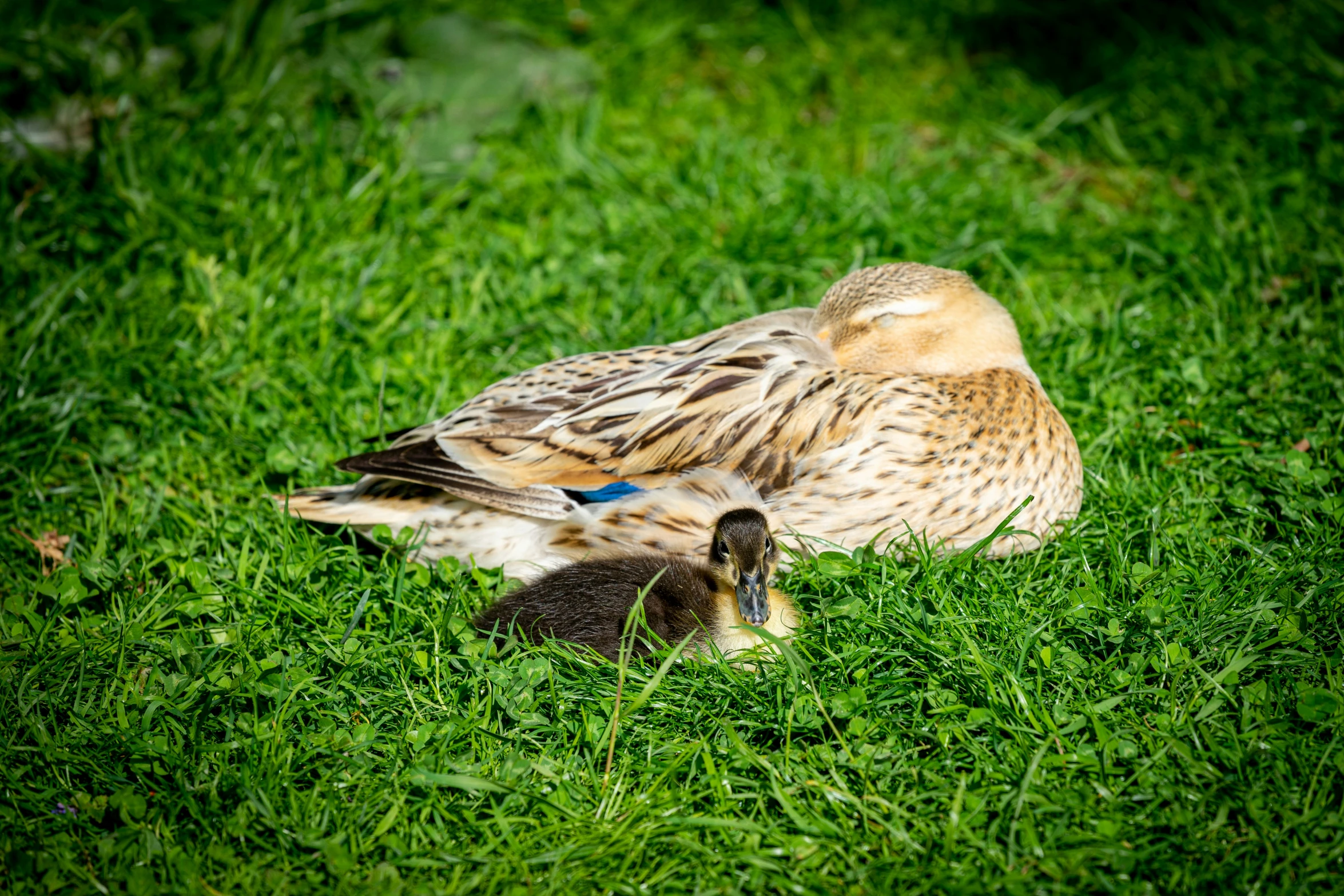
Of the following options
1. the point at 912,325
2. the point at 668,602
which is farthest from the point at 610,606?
the point at 912,325

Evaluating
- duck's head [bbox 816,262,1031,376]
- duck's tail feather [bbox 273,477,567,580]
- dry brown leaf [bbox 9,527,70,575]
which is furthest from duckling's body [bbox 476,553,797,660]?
dry brown leaf [bbox 9,527,70,575]

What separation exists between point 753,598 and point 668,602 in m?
0.31

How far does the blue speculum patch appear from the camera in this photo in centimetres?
379

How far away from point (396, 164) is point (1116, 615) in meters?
4.27

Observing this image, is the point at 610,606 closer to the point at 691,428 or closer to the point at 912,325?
the point at 691,428

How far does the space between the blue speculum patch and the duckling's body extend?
12.0 inches

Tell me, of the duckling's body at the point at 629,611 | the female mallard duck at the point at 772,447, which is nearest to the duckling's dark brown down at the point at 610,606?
the duckling's body at the point at 629,611

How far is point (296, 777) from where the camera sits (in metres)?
3.04

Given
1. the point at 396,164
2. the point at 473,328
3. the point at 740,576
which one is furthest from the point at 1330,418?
the point at 396,164

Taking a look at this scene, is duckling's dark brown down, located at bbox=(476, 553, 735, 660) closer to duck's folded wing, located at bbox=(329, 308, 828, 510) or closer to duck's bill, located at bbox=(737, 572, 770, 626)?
duck's bill, located at bbox=(737, 572, 770, 626)

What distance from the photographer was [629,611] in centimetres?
342

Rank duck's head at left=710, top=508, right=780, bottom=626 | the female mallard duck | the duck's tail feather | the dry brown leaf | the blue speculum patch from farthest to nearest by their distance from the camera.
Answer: the dry brown leaf
the duck's tail feather
the blue speculum patch
the female mallard duck
duck's head at left=710, top=508, right=780, bottom=626

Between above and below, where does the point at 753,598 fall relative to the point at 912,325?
below

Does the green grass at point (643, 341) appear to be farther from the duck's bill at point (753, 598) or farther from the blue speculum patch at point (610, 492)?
the blue speculum patch at point (610, 492)
